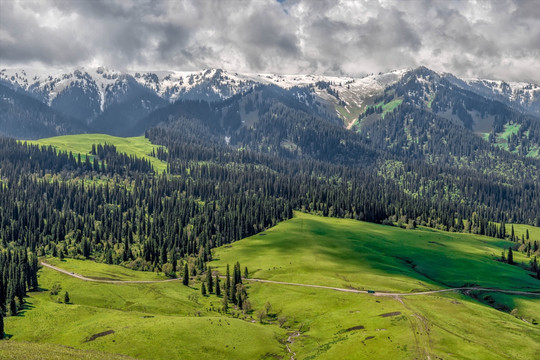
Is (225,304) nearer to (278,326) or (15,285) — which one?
(278,326)

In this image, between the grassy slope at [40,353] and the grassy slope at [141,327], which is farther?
the grassy slope at [141,327]

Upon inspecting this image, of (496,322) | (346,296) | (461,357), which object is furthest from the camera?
(346,296)

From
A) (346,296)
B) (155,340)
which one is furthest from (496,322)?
(155,340)

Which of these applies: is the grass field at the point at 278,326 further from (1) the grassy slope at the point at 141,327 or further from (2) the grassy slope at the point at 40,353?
(2) the grassy slope at the point at 40,353

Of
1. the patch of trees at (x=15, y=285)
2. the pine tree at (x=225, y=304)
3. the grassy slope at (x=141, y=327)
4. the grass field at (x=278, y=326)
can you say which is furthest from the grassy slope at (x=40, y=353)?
the pine tree at (x=225, y=304)

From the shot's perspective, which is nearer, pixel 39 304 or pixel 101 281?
pixel 39 304

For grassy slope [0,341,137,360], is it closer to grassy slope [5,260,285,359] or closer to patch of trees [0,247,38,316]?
grassy slope [5,260,285,359]

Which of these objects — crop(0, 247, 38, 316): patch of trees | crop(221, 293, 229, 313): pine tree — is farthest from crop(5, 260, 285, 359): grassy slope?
crop(221, 293, 229, 313): pine tree

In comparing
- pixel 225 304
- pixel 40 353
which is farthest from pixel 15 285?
pixel 40 353

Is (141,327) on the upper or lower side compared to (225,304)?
upper

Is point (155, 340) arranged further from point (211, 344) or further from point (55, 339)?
point (55, 339)

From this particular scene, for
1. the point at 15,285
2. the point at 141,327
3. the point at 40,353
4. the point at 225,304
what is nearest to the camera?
the point at 40,353
